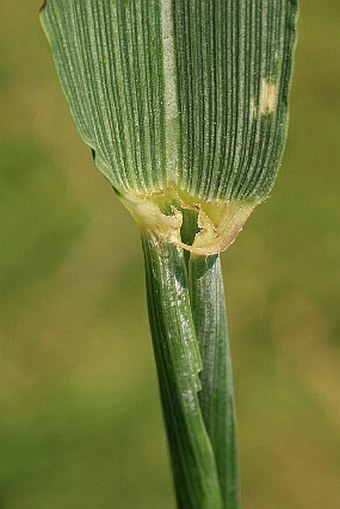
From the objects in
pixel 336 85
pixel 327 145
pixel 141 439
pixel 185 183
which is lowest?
pixel 141 439

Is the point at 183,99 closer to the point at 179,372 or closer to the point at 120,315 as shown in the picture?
the point at 179,372

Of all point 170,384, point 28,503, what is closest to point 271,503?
point 28,503

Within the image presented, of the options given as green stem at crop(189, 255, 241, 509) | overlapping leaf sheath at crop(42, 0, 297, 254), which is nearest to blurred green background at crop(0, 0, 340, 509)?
green stem at crop(189, 255, 241, 509)

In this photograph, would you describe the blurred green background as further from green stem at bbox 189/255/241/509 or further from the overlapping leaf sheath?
the overlapping leaf sheath

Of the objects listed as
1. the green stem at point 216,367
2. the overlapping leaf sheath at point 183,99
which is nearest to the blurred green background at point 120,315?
the green stem at point 216,367

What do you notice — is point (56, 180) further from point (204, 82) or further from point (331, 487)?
point (204, 82)

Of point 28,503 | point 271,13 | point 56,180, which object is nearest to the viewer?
point 271,13
